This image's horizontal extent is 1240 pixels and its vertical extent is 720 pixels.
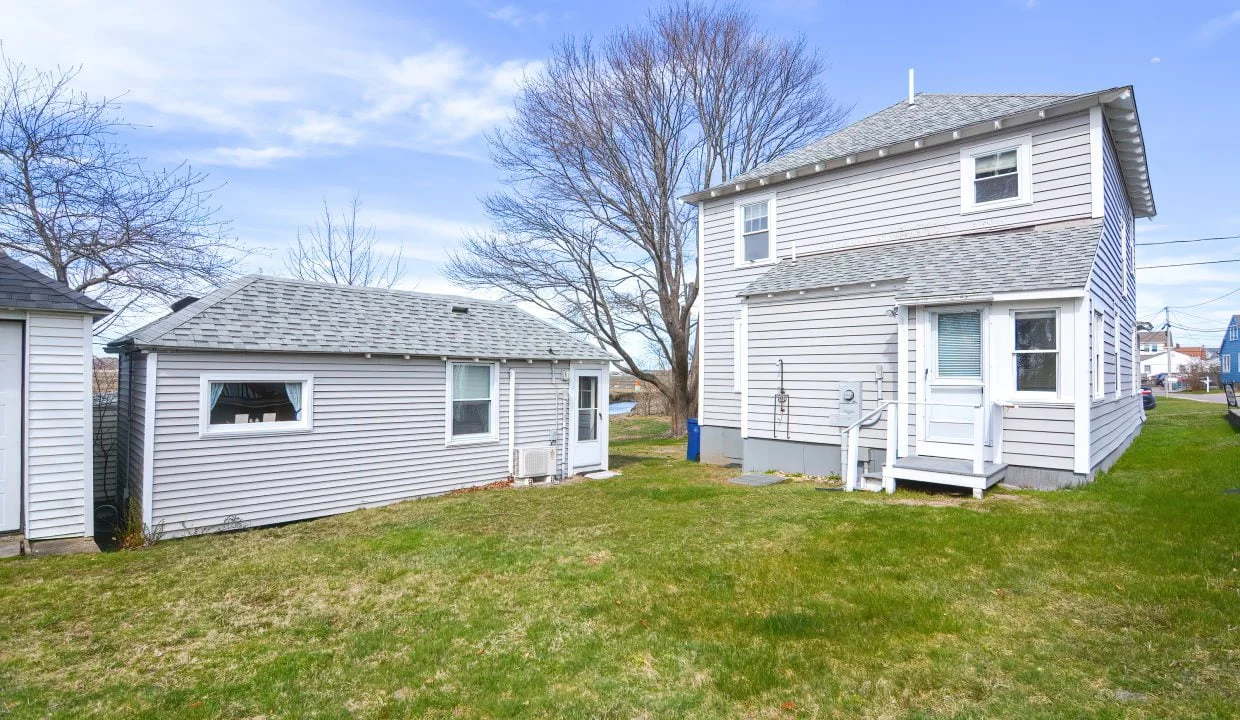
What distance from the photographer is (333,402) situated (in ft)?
31.2

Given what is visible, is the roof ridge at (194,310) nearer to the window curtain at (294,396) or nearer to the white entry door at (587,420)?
the window curtain at (294,396)

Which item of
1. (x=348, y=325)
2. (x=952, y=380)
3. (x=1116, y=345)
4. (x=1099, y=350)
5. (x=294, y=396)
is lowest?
(x=294, y=396)

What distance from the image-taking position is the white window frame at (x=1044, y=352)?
8.31m

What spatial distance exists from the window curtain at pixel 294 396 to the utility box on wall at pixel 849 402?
8.41 meters

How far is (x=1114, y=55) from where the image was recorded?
14180 mm

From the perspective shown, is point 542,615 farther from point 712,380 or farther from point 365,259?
point 365,259

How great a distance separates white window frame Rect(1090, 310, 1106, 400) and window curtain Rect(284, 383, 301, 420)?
11.6 meters

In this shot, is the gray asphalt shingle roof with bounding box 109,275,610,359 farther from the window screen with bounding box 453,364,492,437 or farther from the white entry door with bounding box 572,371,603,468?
the white entry door with bounding box 572,371,603,468

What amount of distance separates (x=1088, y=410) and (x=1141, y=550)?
318cm

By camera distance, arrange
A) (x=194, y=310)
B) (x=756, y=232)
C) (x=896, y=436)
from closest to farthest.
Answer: (x=194, y=310)
(x=896, y=436)
(x=756, y=232)

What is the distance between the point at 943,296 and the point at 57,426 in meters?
11.4

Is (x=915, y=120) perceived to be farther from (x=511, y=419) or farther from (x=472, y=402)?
(x=472, y=402)

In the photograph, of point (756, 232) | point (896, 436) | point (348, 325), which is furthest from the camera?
point (756, 232)

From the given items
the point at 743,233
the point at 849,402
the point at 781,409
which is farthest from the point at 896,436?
the point at 743,233
